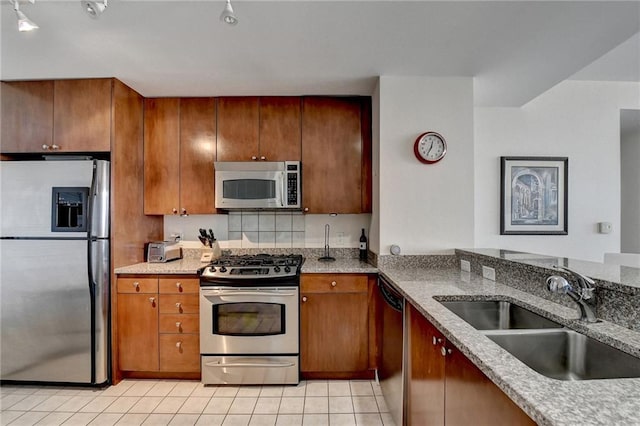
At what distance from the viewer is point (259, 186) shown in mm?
2705

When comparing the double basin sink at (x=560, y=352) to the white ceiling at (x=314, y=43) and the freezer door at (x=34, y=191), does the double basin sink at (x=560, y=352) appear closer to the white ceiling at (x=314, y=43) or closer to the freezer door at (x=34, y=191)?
the white ceiling at (x=314, y=43)

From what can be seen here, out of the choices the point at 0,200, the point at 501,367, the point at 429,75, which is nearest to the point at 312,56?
the point at 429,75

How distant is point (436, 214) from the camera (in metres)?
2.49

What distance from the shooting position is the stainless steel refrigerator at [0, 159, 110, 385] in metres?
2.34

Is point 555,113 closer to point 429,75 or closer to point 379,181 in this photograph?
point 429,75

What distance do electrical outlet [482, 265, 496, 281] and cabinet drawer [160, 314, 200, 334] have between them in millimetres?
2106

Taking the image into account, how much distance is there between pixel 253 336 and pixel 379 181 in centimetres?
154

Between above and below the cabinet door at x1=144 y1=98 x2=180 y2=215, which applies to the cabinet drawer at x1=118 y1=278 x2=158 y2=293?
below

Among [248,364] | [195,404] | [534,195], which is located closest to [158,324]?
[195,404]

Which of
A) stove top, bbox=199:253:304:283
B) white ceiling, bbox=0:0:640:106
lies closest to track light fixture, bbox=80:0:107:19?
white ceiling, bbox=0:0:640:106

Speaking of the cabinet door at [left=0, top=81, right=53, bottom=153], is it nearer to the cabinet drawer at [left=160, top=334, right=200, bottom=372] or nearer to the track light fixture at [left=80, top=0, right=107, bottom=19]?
the track light fixture at [left=80, top=0, right=107, bottom=19]

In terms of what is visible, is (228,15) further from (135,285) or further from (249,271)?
(135,285)

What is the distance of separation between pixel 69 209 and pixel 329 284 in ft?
6.64

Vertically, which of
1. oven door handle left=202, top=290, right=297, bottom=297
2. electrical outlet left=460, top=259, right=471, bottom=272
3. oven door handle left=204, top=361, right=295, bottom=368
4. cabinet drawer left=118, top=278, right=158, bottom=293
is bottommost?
oven door handle left=204, top=361, right=295, bottom=368
